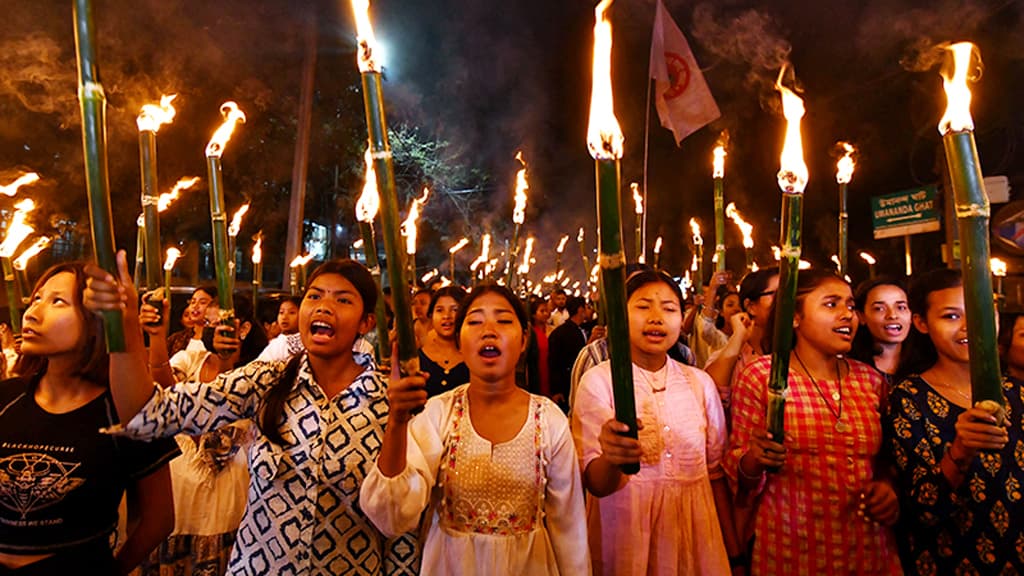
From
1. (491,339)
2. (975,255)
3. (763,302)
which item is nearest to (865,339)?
(763,302)

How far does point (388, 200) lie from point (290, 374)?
1.32 metres

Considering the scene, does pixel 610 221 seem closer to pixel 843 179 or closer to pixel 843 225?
pixel 843 179

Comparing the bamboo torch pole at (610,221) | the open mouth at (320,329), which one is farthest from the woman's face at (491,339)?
the bamboo torch pole at (610,221)

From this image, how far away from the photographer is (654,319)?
3.04 m

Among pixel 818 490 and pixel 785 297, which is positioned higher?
pixel 785 297

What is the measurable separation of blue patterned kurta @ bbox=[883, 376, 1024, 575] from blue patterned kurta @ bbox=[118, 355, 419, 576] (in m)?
2.27

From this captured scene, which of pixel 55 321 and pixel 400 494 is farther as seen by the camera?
pixel 55 321

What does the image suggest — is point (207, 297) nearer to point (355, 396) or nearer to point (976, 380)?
point (355, 396)

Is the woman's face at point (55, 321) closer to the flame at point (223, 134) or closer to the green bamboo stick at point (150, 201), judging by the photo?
the green bamboo stick at point (150, 201)

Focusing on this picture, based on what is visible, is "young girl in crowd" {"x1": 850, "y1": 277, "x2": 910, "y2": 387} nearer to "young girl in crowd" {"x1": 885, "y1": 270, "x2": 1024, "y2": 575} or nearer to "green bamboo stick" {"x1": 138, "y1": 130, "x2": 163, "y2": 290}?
"young girl in crowd" {"x1": 885, "y1": 270, "x2": 1024, "y2": 575}

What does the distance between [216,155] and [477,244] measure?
2078 cm

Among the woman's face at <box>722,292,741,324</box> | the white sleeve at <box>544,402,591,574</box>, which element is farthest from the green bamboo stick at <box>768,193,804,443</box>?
the woman's face at <box>722,292,741,324</box>

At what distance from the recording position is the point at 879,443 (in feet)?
9.11

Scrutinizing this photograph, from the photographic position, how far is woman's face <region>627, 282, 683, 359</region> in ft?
9.93
